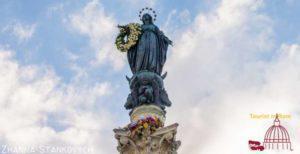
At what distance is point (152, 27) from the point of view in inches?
1272

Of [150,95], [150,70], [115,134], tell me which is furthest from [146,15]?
[115,134]

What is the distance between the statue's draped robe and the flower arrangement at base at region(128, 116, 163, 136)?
3655mm

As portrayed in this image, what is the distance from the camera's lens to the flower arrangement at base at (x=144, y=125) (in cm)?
2662

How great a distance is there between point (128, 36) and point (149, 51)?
1.82 metres

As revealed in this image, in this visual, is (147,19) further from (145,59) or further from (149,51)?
(145,59)

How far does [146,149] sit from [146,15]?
10127 mm

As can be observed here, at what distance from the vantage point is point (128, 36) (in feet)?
105

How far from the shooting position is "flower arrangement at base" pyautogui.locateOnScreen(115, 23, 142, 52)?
3166cm

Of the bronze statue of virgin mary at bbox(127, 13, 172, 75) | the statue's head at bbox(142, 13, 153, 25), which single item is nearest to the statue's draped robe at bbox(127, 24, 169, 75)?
the bronze statue of virgin mary at bbox(127, 13, 172, 75)

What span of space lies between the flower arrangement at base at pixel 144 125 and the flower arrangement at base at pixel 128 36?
557 centimetres

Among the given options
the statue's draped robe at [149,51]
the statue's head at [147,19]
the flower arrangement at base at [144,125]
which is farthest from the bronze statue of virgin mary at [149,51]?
the flower arrangement at base at [144,125]

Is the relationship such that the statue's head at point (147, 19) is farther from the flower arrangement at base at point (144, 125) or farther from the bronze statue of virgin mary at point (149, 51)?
the flower arrangement at base at point (144, 125)

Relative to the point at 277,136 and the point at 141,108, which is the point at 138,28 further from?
the point at 277,136

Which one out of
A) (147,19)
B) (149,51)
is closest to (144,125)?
(149,51)
